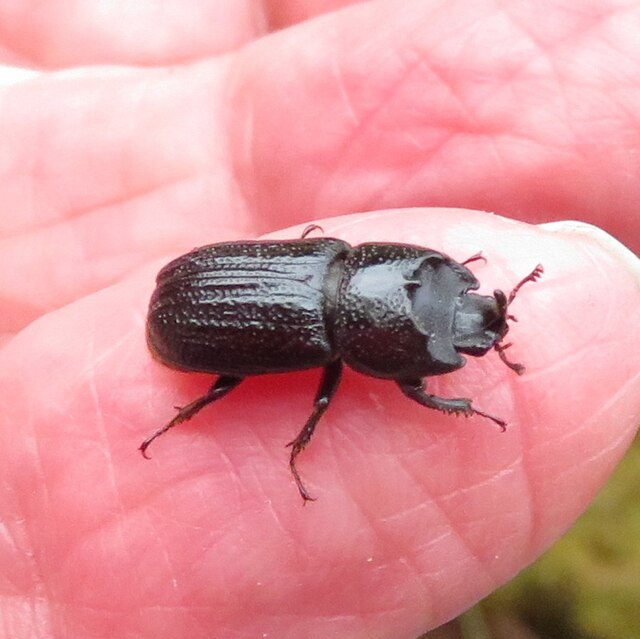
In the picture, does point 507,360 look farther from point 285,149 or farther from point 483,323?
point 285,149

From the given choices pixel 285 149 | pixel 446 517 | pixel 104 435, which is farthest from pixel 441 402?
pixel 285 149

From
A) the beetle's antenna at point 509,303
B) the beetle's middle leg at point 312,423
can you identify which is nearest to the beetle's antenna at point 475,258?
the beetle's antenna at point 509,303

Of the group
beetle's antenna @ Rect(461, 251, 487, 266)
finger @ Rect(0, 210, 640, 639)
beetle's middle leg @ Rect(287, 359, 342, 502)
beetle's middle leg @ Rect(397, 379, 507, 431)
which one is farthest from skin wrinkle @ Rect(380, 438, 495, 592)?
beetle's antenna @ Rect(461, 251, 487, 266)

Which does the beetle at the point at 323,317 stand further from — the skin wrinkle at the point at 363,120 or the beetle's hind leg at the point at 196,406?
the skin wrinkle at the point at 363,120

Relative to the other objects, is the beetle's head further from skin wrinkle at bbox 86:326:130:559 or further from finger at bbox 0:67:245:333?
finger at bbox 0:67:245:333

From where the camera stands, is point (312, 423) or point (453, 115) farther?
point (453, 115)

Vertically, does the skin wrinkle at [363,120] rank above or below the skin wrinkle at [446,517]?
above
